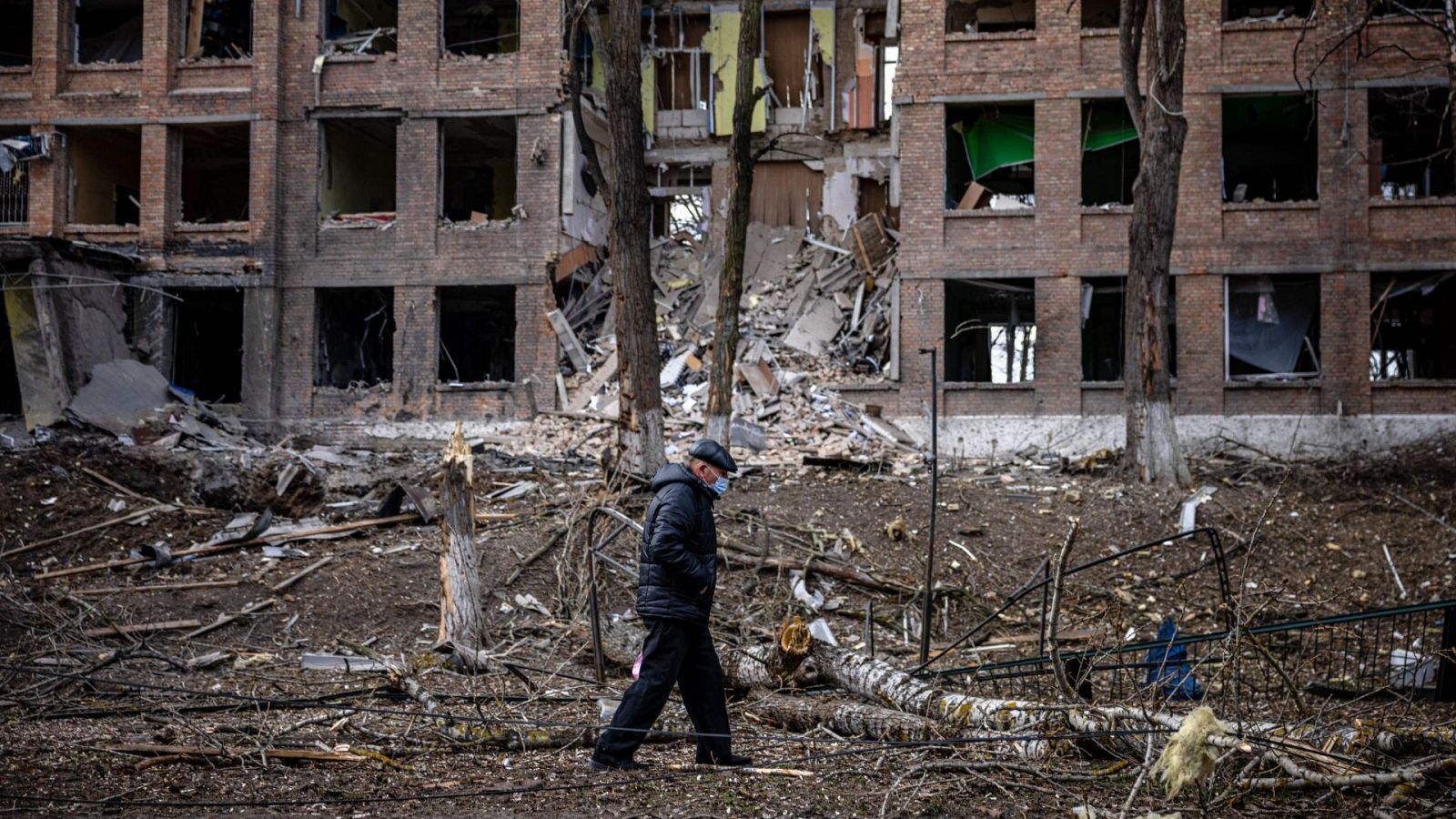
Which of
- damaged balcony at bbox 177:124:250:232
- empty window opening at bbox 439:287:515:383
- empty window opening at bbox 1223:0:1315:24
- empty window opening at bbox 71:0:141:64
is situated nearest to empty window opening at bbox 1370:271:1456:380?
empty window opening at bbox 1223:0:1315:24

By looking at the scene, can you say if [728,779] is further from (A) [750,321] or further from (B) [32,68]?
(B) [32,68]

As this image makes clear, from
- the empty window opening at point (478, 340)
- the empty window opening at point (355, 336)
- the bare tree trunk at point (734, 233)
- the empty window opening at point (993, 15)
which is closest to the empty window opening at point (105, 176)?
the empty window opening at point (355, 336)

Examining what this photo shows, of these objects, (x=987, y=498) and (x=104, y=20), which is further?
(x=104, y=20)

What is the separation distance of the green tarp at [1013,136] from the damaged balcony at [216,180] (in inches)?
647

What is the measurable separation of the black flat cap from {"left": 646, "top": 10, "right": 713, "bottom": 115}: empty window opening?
23.6m

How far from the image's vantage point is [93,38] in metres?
28.0

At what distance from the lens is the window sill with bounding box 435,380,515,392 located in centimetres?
2478

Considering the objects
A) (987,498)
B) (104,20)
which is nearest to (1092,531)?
(987,498)

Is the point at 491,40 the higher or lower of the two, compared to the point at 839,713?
higher

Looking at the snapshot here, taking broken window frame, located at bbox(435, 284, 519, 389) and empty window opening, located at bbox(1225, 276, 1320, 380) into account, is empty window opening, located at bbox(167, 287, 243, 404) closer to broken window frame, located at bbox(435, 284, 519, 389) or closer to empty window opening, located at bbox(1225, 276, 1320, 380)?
broken window frame, located at bbox(435, 284, 519, 389)

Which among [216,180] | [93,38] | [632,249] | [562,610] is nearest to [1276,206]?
[632,249]

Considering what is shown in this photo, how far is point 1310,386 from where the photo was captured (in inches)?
898

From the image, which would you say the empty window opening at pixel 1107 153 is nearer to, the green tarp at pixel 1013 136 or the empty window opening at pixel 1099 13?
the green tarp at pixel 1013 136

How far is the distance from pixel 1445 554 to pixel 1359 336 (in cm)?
852
